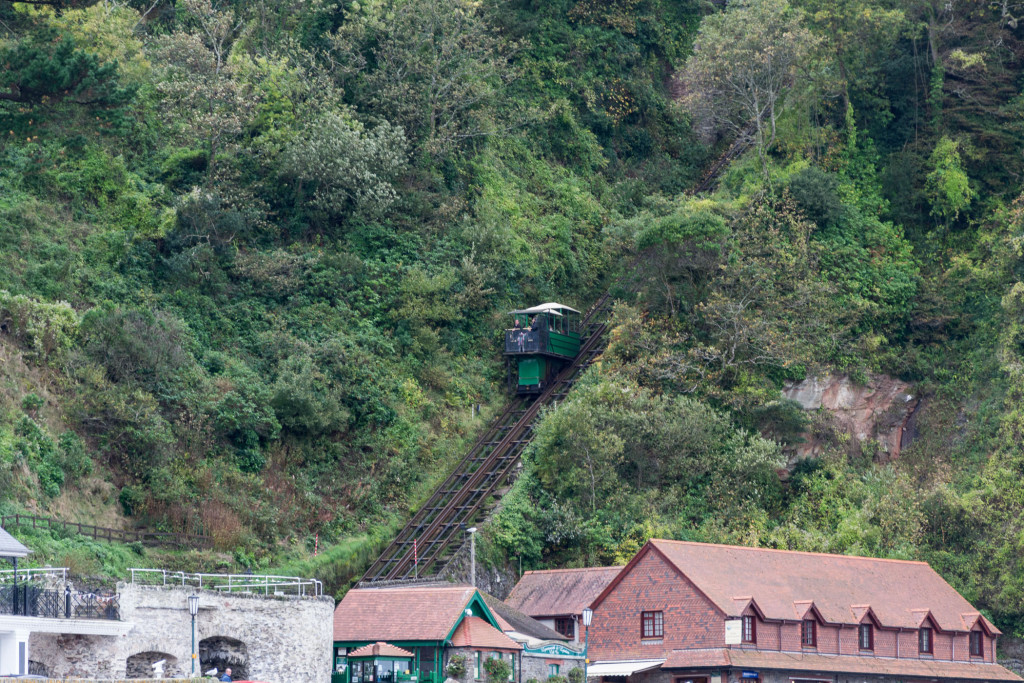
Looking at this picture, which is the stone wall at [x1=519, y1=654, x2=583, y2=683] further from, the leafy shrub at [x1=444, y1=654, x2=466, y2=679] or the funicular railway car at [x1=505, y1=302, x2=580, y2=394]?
the funicular railway car at [x1=505, y1=302, x2=580, y2=394]

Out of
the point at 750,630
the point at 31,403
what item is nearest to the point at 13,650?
the point at 31,403

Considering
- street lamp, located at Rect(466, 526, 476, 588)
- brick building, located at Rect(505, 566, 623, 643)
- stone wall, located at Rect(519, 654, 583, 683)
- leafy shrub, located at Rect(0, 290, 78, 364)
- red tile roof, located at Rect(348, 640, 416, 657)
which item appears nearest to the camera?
red tile roof, located at Rect(348, 640, 416, 657)

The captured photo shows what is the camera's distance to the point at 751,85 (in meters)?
70.8

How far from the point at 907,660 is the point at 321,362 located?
2501 cm

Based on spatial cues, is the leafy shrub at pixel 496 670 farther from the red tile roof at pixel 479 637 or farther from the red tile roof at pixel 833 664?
the red tile roof at pixel 833 664

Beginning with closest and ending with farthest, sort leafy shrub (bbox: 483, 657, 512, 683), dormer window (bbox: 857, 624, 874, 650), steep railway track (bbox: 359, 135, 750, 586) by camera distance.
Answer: leafy shrub (bbox: 483, 657, 512, 683), dormer window (bbox: 857, 624, 874, 650), steep railway track (bbox: 359, 135, 750, 586)

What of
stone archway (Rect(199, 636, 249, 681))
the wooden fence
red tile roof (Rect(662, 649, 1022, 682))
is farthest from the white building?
red tile roof (Rect(662, 649, 1022, 682))

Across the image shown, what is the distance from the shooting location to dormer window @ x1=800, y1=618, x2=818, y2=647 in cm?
4669

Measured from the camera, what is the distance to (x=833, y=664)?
46.3 m

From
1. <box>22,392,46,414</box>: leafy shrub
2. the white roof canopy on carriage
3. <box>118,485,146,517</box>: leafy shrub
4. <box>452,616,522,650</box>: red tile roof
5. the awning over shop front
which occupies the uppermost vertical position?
the white roof canopy on carriage

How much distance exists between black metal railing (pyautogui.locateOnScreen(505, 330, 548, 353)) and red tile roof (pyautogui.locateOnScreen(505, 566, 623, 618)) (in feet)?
44.2

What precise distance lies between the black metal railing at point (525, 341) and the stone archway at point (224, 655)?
1005 inches

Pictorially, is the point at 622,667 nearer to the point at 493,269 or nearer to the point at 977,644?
the point at 977,644

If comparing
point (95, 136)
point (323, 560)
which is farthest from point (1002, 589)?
point (95, 136)
